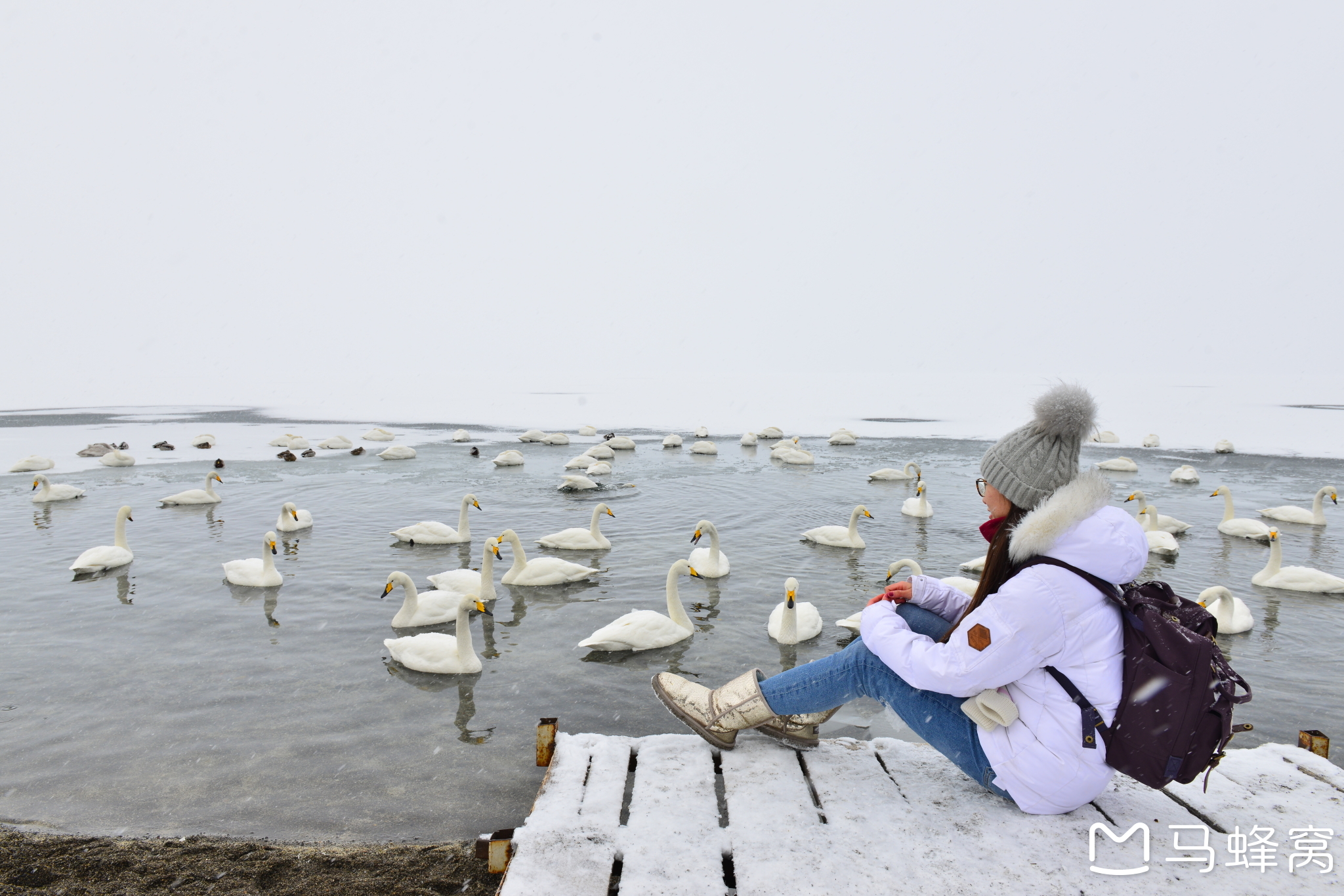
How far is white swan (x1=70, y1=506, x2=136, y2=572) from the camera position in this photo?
9.91 metres

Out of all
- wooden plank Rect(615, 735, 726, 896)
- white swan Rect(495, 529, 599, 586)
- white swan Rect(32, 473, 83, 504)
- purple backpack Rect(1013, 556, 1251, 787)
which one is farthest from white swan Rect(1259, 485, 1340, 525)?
white swan Rect(32, 473, 83, 504)

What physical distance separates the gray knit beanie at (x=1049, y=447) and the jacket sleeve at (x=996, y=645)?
41 centimetres

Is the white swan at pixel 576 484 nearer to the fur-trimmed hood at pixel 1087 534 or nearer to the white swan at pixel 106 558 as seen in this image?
the white swan at pixel 106 558

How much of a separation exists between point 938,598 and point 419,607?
614 cm

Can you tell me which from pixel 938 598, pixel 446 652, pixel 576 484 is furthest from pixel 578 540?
pixel 938 598

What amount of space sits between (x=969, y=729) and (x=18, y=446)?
33.4 m

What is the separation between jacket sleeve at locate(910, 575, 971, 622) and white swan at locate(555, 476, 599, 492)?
13.4m

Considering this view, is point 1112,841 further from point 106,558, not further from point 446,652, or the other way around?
point 106,558

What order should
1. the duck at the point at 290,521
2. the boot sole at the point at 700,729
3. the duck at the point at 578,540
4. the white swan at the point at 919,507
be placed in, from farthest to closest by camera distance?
the white swan at the point at 919,507, the duck at the point at 290,521, the duck at the point at 578,540, the boot sole at the point at 700,729

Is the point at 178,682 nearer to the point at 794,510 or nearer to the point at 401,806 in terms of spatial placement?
the point at 401,806

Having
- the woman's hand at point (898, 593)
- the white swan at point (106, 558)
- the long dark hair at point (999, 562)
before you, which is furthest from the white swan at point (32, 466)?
the long dark hair at point (999, 562)

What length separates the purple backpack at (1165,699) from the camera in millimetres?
2857

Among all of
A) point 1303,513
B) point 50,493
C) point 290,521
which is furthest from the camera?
point 50,493

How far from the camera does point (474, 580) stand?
30.3ft
